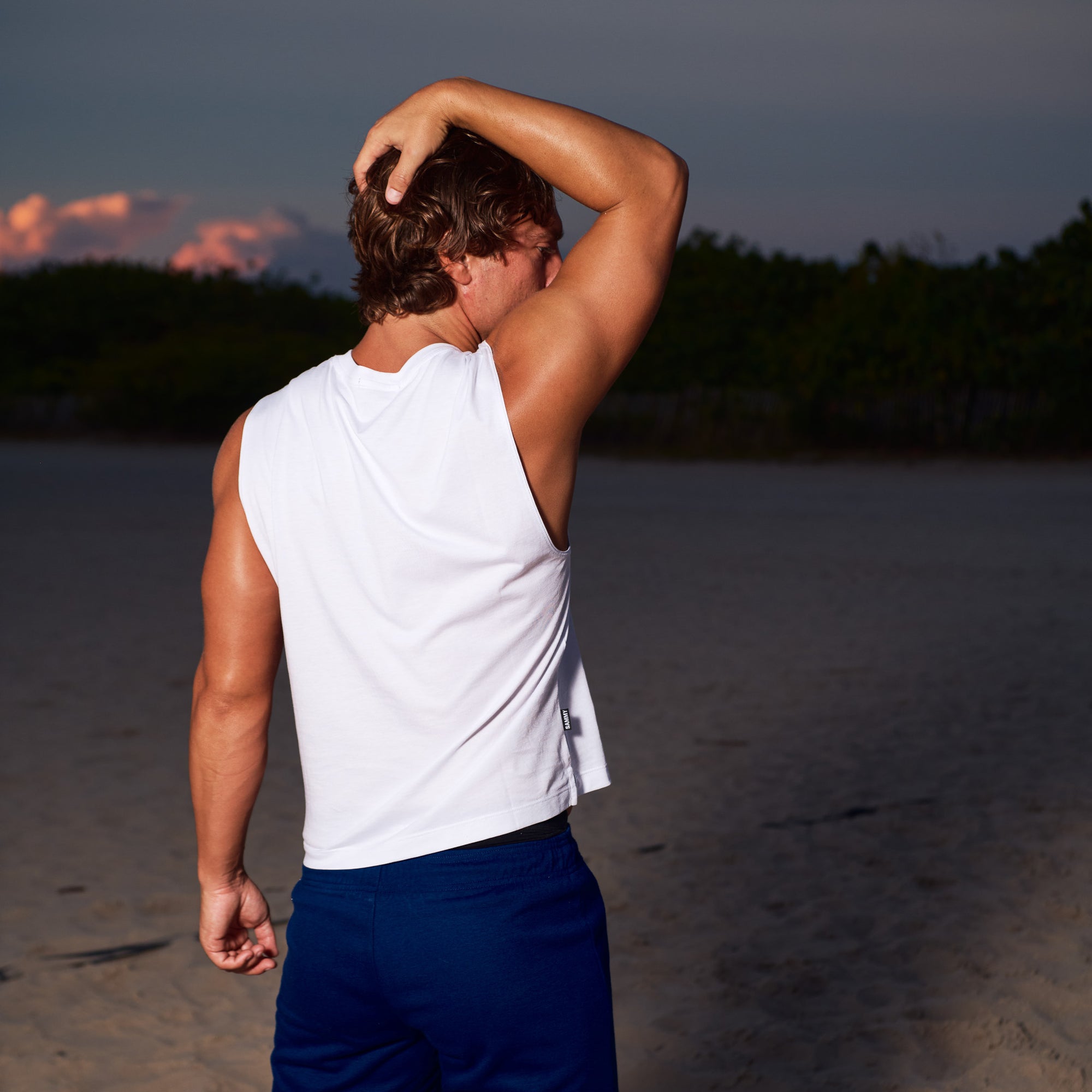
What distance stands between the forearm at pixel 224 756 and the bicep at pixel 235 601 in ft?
0.05

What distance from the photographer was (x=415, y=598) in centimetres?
132

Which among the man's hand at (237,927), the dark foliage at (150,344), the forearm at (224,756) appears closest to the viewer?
the forearm at (224,756)

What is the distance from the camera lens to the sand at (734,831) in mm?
3523

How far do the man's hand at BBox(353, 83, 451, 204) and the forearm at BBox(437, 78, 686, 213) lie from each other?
1 cm

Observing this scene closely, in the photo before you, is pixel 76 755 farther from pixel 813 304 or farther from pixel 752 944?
pixel 813 304

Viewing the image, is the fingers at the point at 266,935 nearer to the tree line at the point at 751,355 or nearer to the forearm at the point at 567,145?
the forearm at the point at 567,145

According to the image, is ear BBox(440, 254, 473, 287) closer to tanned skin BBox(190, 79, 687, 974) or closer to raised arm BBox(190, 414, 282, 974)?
tanned skin BBox(190, 79, 687, 974)

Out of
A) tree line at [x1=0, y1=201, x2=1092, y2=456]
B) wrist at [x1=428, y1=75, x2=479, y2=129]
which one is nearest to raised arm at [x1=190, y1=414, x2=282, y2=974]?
wrist at [x1=428, y1=75, x2=479, y2=129]

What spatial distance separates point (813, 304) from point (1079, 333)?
1050cm

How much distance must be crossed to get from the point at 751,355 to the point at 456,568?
1415 inches

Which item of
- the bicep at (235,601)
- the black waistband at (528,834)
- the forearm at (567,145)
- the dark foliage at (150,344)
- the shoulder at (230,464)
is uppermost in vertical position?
the forearm at (567,145)

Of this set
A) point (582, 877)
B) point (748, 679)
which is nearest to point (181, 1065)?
point (582, 877)

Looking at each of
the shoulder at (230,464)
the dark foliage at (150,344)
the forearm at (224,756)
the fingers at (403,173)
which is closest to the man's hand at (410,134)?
the fingers at (403,173)

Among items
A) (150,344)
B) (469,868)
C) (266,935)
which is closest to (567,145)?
(469,868)
